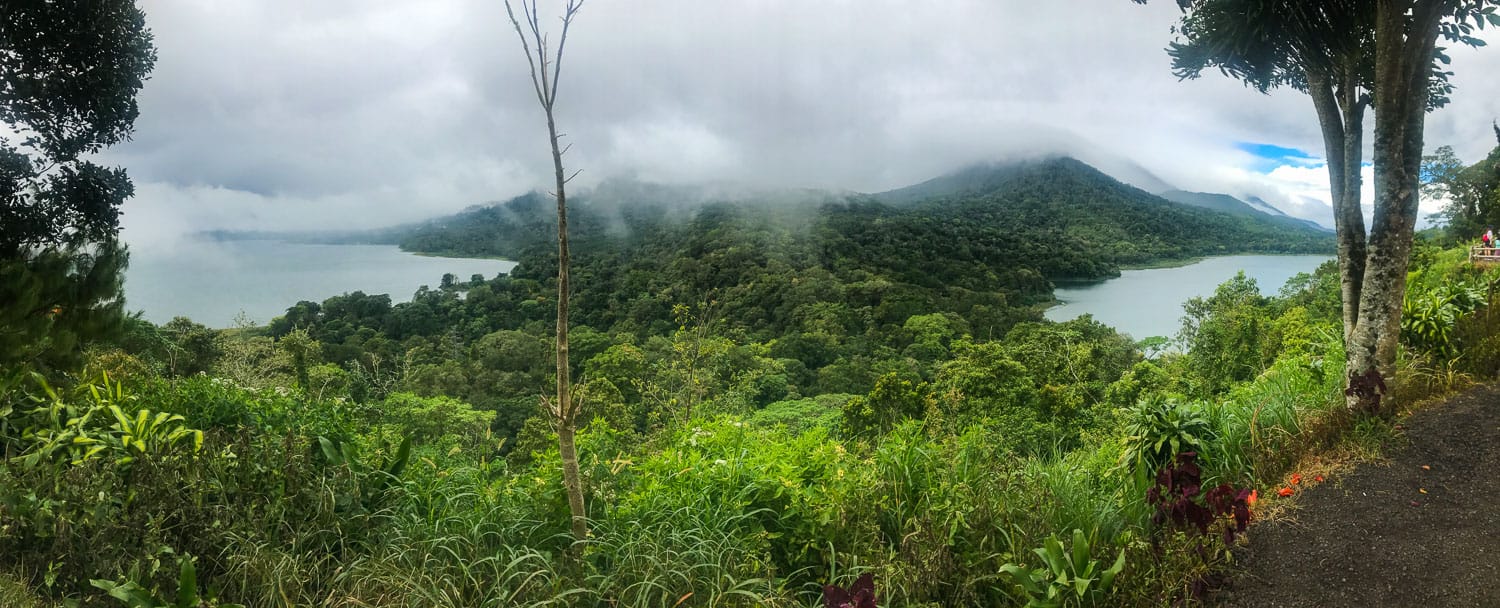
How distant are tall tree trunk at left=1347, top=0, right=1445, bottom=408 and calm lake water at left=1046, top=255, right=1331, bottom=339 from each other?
25.3 metres

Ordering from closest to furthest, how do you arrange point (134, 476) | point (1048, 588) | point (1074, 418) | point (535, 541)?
point (1048, 588)
point (134, 476)
point (535, 541)
point (1074, 418)

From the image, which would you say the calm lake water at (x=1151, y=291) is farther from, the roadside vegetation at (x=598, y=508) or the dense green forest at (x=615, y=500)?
the roadside vegetation at (x=598, y=508)

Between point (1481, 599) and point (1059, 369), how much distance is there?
34.1ft

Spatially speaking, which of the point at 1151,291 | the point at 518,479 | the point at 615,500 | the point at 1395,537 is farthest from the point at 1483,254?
the point at 1151,291

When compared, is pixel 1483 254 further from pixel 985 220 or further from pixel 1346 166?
pixel 985 220

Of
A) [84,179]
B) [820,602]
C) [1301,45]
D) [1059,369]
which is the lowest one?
[1059,369]

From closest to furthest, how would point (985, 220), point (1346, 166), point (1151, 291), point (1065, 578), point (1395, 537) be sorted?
point (1065, 578) < point (1395, 537) < point (1346, 166) < point (1151, 291) < point (985, 220)

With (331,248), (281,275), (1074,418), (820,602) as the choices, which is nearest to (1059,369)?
(1074,418)

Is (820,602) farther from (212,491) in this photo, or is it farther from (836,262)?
(836,262)

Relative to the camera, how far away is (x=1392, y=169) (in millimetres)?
3363

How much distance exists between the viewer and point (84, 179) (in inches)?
196

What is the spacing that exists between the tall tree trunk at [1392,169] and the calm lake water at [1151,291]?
25.3m

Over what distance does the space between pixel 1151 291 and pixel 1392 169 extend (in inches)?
1470

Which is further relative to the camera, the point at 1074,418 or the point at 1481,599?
the point at 1074,418
